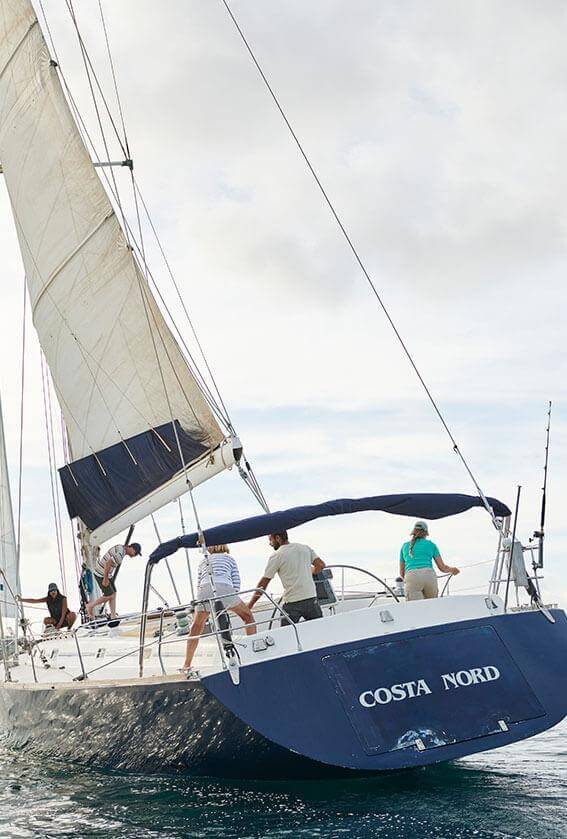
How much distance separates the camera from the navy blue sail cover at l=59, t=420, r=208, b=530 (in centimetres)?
1474

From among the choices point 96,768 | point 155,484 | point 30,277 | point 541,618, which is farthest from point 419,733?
point 30,277

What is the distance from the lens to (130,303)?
1573cm

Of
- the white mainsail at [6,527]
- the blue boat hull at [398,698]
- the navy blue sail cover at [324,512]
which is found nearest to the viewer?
the blue boat hull at [398,698]

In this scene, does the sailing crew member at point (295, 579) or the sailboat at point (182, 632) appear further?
the sailing crew member at point (295, 579)

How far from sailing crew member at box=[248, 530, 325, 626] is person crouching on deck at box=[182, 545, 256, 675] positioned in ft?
1.29

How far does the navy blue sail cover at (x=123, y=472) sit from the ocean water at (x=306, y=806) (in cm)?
485

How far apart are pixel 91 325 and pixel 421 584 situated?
731 centimetres

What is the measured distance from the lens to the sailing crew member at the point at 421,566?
10.5 m

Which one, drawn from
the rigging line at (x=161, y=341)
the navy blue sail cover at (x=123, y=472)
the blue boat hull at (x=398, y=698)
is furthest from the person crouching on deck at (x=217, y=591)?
the rigging line at (x=161, y=341)

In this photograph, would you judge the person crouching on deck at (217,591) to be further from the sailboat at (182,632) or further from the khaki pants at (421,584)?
the khaki pants at (421,584)

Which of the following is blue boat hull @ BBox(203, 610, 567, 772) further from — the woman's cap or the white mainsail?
the white mainsail

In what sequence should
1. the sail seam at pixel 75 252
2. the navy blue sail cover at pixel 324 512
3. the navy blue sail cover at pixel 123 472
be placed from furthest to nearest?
the sail seam at pixel 75 252
the navy blue sail cover at pixel 123 472
the navy blue sail cover at pixel 324 512

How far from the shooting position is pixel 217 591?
1060 cm

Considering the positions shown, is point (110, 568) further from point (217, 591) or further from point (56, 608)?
point (217, 591)
